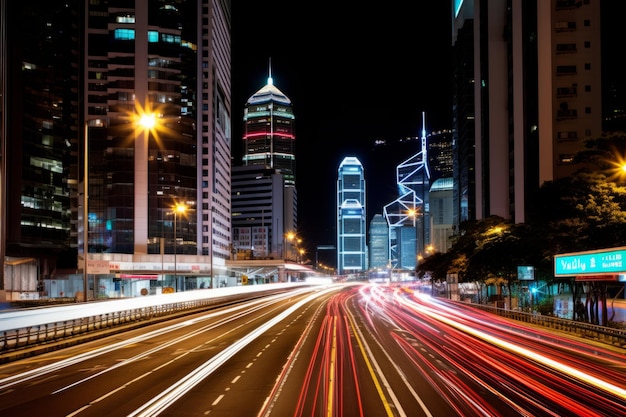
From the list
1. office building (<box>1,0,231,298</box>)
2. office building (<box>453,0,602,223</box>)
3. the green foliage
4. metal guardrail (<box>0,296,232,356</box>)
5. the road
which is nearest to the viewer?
the road

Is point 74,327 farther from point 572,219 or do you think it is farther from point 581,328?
point 572,219

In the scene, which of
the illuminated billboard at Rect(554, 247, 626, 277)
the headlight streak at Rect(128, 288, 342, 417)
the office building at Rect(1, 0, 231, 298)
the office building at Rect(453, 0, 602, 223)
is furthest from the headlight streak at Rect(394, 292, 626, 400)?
the office building at Rect(1, 0, 231, 298)

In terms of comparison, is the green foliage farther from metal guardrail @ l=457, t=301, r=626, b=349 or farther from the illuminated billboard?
metal guardrail @ l=457, t=301, r=626, b=349

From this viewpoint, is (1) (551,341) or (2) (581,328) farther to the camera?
(2) (581,328)

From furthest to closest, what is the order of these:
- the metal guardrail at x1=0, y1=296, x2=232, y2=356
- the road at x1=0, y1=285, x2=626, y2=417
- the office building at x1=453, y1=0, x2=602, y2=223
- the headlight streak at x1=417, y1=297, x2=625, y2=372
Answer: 1. the office building at x1=453, y1=0, x2=602, y2=223
2. the metal guardrail at x1=0, y1=296, x2=232, y2=356
3. the headlight streak at x1=417, y1=297, x2=625, y2=372
4. the road at x1=0, y1=285, x2=626, y2=417

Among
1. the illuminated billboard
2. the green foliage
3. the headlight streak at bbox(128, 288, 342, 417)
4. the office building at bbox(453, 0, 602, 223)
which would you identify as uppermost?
the office building at bbox(453, 0, 602, 223)

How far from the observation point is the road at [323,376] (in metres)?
14.7

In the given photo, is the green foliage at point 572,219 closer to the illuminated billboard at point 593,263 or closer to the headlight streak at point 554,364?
the illuminated billboard at point 593,263

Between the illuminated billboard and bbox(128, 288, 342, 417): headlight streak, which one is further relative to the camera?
the illuminated billboard

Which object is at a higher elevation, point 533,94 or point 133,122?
point 133,122

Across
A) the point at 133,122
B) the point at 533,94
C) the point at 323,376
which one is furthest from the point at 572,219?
the point at 133,122

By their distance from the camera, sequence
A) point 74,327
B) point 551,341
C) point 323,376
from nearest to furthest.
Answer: point 323,376, point 551,341, point 74,327

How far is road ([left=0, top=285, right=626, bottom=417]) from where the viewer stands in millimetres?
14734

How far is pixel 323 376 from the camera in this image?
19.3 metres
